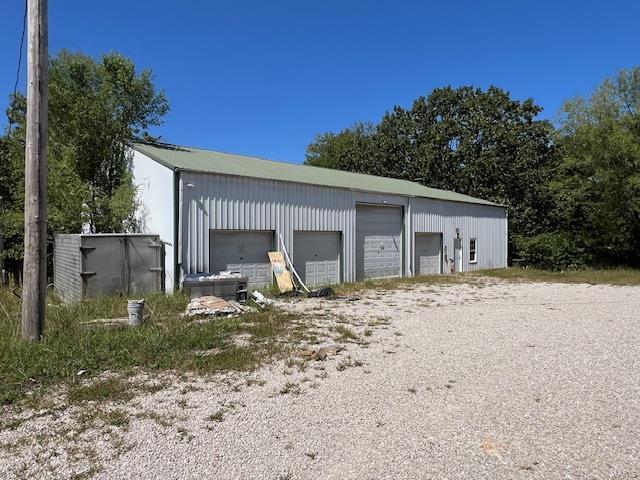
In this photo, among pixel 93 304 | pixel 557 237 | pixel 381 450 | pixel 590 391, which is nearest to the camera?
pixel 381 450

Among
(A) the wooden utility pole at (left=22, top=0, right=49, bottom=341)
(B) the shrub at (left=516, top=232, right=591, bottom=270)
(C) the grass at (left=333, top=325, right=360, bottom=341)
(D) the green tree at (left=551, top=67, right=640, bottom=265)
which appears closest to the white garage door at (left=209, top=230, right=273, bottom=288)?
(C) the grass at (left=333, top=325, right=360, bottom=341)

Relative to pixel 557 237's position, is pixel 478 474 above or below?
below

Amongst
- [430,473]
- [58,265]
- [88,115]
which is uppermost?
[88,115]

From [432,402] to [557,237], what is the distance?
23141mm

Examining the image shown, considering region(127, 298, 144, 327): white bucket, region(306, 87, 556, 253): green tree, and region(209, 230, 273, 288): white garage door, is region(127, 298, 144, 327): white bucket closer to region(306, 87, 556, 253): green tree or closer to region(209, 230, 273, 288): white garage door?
region(209, 230, 273, 288): white garage door

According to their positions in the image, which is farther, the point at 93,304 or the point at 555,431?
the point at 93,304

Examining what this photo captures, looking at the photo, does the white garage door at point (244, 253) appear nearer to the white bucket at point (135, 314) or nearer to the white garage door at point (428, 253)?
the white bucket at point (135, 314)

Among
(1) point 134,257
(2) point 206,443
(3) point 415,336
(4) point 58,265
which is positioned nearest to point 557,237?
(3) point 415,336

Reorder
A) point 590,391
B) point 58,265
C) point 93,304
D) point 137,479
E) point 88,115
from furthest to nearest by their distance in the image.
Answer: point 88,115 → point 58,265 → point 93,304 → point 590,391 → point 137,479

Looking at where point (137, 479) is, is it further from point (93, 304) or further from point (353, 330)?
point (93, 304)

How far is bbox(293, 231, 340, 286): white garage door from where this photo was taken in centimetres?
1517

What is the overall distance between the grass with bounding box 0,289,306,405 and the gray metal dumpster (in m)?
2.26

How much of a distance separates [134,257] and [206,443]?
9094 millimetres

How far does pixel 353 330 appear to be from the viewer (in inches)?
320
